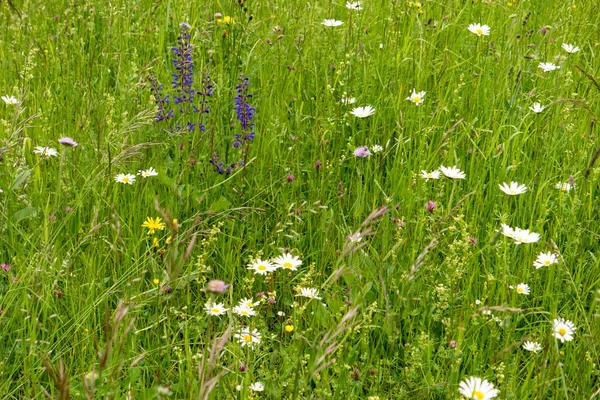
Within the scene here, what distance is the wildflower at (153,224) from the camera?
2139 mm

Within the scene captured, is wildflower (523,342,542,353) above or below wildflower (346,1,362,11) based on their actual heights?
below

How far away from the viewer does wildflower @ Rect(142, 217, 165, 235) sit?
7.02ft

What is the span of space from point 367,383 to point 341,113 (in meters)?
1.36

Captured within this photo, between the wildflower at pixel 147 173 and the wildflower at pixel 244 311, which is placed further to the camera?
the wildflower at pixel 147 173

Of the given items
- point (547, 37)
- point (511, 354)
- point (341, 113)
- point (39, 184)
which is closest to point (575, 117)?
point (547, 37)

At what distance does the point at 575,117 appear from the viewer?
9.64 feet

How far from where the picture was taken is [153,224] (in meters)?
2.16

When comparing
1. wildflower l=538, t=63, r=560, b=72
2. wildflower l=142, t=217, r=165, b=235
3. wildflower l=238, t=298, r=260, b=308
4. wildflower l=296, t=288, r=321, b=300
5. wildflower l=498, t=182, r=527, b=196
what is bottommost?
wildflower l=238, t=298, r=260, b=308

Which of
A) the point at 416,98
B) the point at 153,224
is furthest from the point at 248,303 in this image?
the point at 416,98

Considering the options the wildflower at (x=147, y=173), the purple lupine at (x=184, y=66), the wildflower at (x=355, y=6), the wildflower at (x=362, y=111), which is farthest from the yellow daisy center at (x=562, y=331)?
the wildflower at (x=355, y=6)

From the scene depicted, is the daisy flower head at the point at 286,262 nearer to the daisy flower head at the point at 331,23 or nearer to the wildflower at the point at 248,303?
the wildflower at the point at 248,303

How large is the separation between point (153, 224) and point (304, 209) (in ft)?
1.71

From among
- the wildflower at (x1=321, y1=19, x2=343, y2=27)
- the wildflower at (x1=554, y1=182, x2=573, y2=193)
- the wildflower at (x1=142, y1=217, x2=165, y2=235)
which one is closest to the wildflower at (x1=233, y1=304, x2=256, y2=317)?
the wildflower at (x1=142, y1=217, x2=165, y2=235)

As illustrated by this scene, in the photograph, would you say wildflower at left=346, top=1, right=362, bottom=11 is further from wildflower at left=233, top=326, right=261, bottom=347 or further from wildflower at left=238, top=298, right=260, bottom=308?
wildflower at left=233, top=326, right=261, bottom=347
